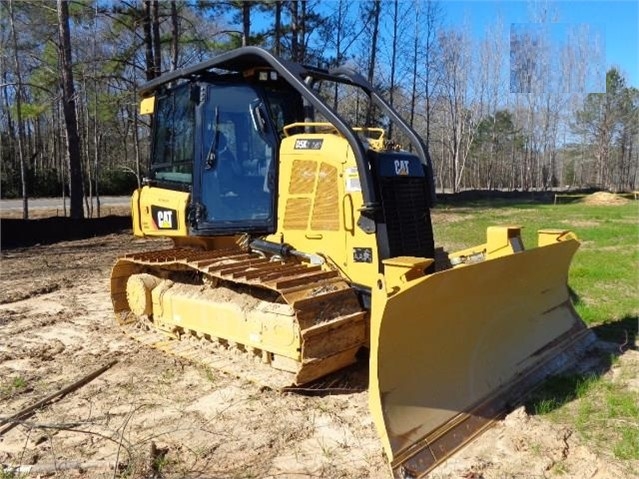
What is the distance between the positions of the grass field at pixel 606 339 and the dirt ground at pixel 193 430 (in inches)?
5.9

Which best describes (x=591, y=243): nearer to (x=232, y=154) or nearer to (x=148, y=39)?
(x=232, y=154)

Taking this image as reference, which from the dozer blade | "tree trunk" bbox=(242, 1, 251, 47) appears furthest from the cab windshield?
"tree trunk" bbox=(242, 1, 251, 47)

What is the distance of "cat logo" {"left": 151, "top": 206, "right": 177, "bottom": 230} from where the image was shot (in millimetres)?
5653

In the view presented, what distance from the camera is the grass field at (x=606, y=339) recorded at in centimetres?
377

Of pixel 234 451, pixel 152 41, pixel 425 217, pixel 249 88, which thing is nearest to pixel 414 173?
pixel 425 217

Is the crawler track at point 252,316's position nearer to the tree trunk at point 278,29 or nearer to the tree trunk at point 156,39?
the tree trunk at point 156,39

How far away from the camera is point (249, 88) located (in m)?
5.37

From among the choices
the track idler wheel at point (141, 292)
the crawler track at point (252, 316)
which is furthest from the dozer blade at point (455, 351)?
the track idler wheel at point (141, 292)

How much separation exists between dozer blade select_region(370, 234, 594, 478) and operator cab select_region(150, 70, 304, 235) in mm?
1876

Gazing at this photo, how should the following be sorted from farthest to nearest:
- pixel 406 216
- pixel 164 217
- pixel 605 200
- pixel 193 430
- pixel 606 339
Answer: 1. pixel 605 200
2. pixel 164 217
3. pixel 606 339
4. pixel 406 216
5. pixel 193 430

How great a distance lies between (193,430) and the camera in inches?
153

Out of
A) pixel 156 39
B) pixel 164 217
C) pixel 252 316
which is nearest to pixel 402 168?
pixel 252 316

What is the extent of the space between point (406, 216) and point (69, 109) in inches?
505

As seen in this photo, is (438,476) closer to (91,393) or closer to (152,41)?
(91,393)
